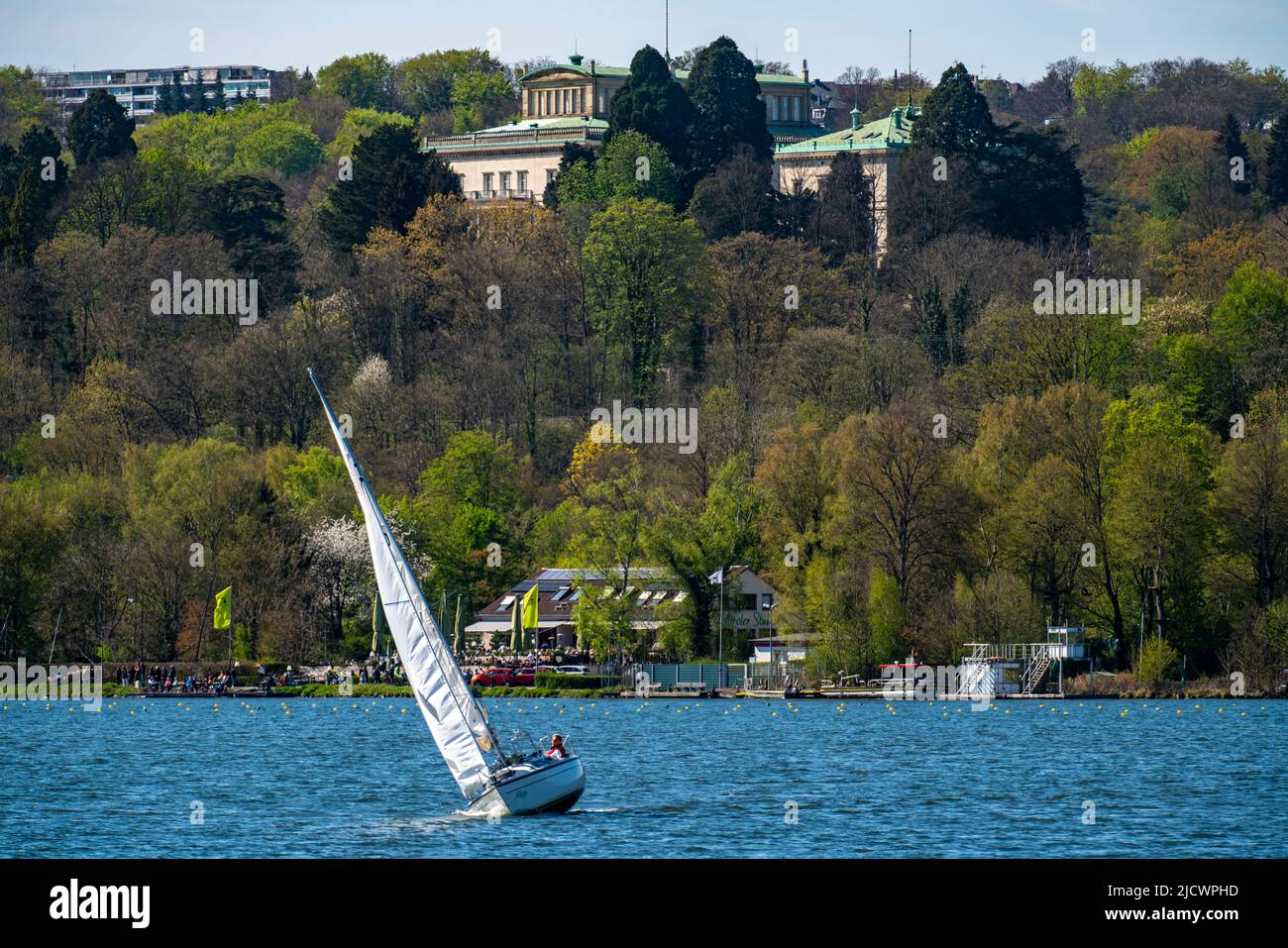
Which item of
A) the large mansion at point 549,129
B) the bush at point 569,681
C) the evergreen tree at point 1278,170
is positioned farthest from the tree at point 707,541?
the large mansion at point 549,129

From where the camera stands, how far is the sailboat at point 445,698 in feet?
118

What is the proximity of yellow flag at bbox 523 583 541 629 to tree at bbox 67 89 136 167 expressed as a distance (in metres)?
64.3

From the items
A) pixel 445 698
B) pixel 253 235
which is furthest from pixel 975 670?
pixel 253 235

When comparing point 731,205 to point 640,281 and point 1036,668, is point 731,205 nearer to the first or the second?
point 640,281

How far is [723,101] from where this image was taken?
147375 mm

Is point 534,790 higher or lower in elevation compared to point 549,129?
lower

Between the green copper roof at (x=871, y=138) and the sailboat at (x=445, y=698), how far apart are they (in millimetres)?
115328

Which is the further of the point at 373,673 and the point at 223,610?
the point at 373,673

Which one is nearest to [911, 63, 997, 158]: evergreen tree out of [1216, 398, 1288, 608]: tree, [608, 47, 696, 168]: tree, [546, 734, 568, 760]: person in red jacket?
[608, 47, 696, 168]: tree

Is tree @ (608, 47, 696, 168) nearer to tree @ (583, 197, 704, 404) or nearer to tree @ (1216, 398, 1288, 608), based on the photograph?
tree @ (583, 197, 704, 404)

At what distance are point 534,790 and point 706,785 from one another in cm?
1099

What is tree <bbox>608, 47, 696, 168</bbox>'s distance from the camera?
14100 cm
